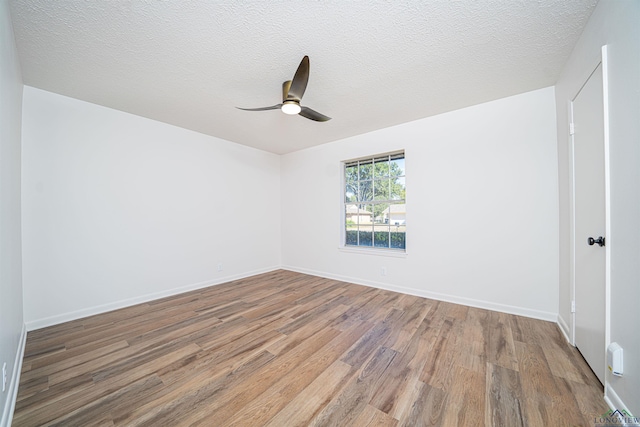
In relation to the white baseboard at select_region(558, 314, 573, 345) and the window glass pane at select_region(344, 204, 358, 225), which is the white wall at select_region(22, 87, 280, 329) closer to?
the window glass pane at select_region(344, 204, 358, 225)

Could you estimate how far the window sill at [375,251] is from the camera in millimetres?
3623

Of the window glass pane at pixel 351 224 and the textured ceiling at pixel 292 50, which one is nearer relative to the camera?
the textured ceiling at pixel 292 50

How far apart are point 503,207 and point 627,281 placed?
1.73 m

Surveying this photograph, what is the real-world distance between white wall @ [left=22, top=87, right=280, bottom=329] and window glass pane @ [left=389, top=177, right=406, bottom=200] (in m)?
2.84

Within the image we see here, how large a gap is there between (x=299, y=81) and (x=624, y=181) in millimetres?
2158

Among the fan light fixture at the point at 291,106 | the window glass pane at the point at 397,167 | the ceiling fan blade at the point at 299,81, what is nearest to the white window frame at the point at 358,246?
the window glass pane at the point at 397,167

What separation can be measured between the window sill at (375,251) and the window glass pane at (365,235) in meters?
0.10

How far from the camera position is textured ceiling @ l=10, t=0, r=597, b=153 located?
158cm

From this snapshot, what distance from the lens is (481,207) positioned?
9.66ft

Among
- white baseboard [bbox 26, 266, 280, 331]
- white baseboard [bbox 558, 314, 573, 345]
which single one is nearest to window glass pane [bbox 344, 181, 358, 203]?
white baseboard [bbox 26, 266, 280, 331]

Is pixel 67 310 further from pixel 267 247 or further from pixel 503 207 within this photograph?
pixel 503 207

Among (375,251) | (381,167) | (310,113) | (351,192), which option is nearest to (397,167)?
(381,167)

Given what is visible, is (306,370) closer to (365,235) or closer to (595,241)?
(595,241)

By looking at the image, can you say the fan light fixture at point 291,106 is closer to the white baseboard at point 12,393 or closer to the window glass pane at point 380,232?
the window glass pane at point 380,232
